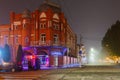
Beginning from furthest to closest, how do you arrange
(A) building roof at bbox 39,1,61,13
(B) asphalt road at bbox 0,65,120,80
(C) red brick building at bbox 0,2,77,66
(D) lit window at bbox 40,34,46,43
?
(A) building roof at bbox 39,1,61,13 < (D) lit window at bbox 40,34,46,43 < (C) red brick building at bbox 0,2,77,66 < (B) asphalt road at bbox 0,65,120,80

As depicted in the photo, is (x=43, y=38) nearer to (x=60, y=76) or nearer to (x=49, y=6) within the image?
(x=49, y=6)

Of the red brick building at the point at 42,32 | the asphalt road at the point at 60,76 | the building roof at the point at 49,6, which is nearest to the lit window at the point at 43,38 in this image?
the red brick building at the point at 42,32

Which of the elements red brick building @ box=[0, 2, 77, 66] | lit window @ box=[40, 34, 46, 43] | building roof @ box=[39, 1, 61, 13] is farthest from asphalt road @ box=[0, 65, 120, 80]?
building roof @ box=[39, 1, 61, 13]

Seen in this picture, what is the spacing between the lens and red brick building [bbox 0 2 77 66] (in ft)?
193

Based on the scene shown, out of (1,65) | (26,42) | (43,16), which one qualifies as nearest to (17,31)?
(26,42)

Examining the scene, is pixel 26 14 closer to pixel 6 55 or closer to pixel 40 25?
pixel 40 25

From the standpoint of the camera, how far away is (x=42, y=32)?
5969cm

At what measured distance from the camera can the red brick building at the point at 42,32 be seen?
58.9 meters

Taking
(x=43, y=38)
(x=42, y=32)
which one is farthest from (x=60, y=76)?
(x=42, y=32)

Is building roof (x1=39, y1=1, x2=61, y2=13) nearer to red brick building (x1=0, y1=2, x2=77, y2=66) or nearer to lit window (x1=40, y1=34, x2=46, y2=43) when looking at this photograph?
red brick building (x1=0, y1=2, x2=77, y2=66)

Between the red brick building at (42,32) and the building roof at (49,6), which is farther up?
the building roof at (49,6)

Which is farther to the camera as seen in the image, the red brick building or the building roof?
the building roof

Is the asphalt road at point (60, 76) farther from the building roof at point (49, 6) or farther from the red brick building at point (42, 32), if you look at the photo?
the building roof at point (49, 6)

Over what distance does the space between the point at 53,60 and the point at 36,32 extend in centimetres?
751
